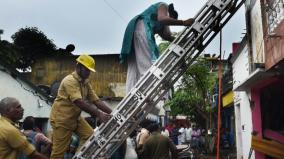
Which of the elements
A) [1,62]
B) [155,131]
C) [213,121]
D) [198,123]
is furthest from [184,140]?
[155,131]

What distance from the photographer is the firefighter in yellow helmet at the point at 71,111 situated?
5207 mm

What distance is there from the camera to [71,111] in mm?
5359

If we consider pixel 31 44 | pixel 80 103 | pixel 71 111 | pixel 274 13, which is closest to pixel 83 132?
pixel 71 111

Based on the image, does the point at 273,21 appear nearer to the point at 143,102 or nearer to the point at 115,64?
the point at 143,102

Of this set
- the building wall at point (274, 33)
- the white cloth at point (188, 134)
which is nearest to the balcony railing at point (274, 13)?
the building wall at point (274, 33)

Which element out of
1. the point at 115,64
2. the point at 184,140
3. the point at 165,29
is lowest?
the point at 184,140

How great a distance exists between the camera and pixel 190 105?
26.3 m

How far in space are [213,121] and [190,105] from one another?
2131mm

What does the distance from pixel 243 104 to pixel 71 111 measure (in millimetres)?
8393

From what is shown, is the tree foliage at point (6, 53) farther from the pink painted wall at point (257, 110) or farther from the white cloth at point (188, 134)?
the white cloth at point (188, 134)

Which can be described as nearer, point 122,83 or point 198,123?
point 122,83

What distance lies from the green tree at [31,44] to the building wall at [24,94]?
15.5m

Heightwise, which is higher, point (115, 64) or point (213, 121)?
point (115, 64)

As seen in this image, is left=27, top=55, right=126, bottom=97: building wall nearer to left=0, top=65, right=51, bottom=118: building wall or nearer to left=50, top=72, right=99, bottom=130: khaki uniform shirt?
left=0, top=65, right=51, bottom=118: building wall
